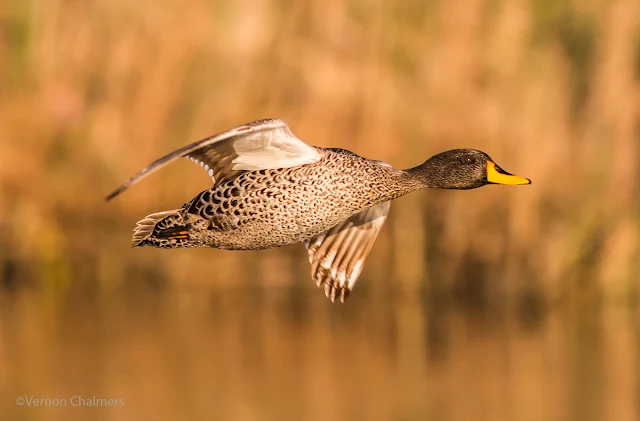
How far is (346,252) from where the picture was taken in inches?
291

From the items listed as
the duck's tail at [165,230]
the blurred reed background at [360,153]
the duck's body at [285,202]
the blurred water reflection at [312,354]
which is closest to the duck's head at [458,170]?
the duck's body at [285,202]

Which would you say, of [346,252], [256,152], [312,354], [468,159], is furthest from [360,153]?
[256,152]

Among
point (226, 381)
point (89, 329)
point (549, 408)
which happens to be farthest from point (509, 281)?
point (89, 329)

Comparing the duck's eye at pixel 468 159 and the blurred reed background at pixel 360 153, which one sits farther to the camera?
the blurred reed background at pixel 360 153

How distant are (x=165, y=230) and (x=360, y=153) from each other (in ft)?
20.8

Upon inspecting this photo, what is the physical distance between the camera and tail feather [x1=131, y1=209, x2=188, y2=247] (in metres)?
6.75

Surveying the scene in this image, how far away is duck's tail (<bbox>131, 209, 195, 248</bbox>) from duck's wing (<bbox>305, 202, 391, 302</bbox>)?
86cm

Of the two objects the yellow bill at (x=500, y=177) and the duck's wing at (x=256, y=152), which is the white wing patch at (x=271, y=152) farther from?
the yellow bill at (x=500, y=177)

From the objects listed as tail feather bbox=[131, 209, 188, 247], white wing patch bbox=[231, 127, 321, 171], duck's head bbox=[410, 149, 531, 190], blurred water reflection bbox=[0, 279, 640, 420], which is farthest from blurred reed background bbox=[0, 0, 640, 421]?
white wing patch bbox=[231, 127, 321, 171]

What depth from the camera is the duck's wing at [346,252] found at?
7.38 metres

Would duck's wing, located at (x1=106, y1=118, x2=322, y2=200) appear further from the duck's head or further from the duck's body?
the duck's head

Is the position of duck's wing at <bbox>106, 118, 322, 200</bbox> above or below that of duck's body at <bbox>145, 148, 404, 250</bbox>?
above

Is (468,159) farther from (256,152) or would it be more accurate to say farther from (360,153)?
(360,153)

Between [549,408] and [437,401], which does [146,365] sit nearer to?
[437,401]
